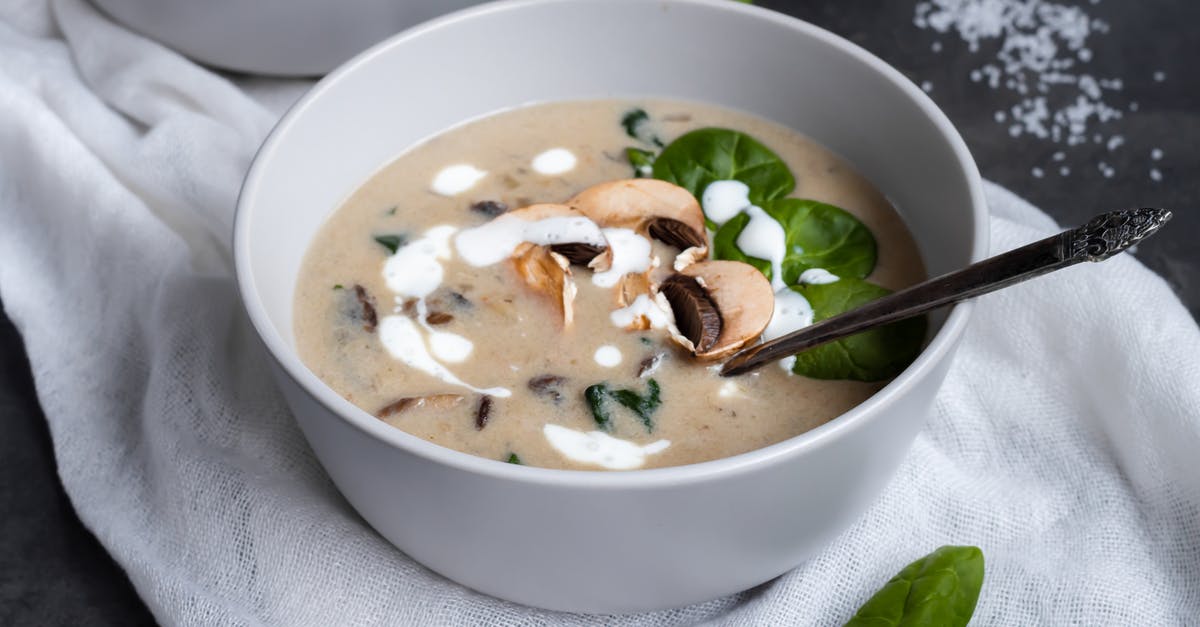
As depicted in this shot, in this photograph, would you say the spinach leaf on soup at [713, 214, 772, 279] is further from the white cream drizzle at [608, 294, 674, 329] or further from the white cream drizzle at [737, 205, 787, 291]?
the white cream drizzle at [608, 294, 674, 329]

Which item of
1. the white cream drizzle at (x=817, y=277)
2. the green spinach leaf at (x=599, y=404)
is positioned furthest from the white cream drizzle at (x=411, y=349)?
the white cream drizzle at (x=817, y=277)

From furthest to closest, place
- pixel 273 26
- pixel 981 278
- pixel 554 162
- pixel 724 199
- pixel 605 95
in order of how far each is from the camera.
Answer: pixel 273 26 < pixel 605 95 < pixel 554 162 < pixel 724 199 < pixel 981 278

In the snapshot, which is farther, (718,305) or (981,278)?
(718,305)

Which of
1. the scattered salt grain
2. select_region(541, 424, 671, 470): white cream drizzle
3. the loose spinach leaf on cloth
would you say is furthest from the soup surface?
the scattered salt grain

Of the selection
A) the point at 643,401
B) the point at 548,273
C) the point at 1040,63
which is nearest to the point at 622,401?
the point at 643,401

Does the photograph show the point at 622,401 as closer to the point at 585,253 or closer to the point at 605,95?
the point at 585,253

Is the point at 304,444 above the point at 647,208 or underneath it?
underneath

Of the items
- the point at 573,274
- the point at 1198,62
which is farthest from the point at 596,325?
the point at 1198,62

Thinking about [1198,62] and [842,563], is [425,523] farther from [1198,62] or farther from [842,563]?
[1198,62]
